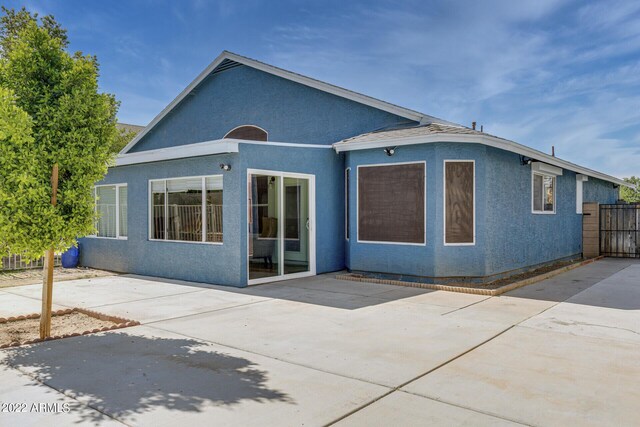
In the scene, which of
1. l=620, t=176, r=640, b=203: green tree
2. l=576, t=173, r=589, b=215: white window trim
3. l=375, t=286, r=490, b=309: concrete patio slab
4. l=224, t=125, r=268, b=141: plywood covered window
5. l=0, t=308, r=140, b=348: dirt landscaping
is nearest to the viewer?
l=0, t=308, r=140, b=348: dirt landscaping

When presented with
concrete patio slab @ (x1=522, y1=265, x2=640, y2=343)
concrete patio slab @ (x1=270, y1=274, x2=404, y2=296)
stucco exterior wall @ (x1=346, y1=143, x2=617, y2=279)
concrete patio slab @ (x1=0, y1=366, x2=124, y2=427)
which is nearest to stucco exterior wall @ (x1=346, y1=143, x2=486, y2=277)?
stucco exterior wall @ (x1=346, y1=143, x2=617, y2=279)

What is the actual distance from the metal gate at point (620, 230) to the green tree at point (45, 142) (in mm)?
17275

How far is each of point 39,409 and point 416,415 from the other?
2970mm

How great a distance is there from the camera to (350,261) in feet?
35.7

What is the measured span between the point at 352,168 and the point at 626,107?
1737 cm

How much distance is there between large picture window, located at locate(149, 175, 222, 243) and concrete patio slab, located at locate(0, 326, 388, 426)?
4658 millimetres

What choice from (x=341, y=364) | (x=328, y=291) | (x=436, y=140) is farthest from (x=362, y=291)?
(x=341, y=364)

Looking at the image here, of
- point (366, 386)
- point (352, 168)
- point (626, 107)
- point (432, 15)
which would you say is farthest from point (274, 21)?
point (626, 107)

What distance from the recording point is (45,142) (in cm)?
547

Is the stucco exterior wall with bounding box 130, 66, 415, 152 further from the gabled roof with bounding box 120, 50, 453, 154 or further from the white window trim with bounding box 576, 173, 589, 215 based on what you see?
the white window trim with bounding box 576, 173, 589, 215

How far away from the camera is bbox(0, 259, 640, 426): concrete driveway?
3.48 m

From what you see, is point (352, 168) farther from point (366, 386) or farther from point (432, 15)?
point (366, 386)

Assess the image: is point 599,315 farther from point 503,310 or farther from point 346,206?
point 346,206

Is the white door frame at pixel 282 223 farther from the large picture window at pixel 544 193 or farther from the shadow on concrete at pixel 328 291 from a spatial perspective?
the large picture window at pixel 544 193
